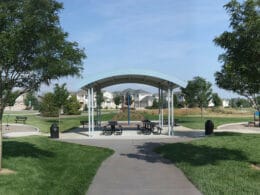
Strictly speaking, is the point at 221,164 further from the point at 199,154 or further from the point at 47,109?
the point at 47,109

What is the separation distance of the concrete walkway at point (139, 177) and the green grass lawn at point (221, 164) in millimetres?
348

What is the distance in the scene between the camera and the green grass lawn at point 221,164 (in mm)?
8320

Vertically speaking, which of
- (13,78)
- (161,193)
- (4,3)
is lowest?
(161,193)

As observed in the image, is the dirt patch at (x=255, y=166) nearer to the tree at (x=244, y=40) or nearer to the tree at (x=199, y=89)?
the tree at (x=244, y=40)

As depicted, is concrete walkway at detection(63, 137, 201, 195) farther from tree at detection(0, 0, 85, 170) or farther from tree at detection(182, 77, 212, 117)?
tree at detection(182, 77, 212, 117)

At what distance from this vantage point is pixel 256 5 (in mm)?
10266

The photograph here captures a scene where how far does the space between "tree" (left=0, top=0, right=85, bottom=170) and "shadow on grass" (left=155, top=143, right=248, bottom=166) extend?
4331 millimetres

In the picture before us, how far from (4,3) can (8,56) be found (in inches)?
53.9

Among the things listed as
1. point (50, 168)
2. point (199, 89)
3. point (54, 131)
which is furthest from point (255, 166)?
point (199, 89)

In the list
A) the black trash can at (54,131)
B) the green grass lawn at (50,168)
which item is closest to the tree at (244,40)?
the green grass lawn at (50,168)

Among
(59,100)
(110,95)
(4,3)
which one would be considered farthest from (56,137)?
(110,95)

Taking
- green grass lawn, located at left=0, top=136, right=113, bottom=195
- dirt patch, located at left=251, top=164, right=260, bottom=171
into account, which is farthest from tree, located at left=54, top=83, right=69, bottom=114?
dirt patch, located at left=251, top=164, right=260, bottom=171

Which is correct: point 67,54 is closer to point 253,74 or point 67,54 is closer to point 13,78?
point 13,78

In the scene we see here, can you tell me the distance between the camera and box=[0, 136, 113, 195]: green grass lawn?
827cm
